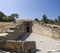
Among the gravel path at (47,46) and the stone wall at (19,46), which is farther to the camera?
the gravel path at (47,46)

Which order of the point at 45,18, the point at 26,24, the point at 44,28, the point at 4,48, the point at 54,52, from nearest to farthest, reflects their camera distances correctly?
the point at 54,52 < the point at 4,48 < the point at 44,28 < the point at 26,24 < the point at 45,18

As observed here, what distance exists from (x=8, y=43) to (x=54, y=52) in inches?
99.1

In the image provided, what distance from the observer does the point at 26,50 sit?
8.16 meters

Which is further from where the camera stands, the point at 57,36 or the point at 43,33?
the point at 43,33

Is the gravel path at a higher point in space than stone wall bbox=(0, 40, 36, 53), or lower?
lower

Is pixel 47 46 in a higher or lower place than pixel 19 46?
lower

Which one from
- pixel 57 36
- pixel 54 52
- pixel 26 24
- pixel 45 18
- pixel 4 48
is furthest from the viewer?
pixel 45 18

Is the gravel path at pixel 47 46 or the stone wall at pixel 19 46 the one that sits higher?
the stone wall at pixel 19 46

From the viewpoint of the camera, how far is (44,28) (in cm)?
2467

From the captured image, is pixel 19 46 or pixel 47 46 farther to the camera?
pixel 47 46

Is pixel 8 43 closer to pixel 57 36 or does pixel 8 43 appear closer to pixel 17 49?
pixel 17 49

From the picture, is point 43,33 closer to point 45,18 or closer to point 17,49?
point 17,49

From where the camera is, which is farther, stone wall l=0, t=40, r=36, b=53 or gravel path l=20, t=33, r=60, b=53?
gravel path l=20, t=33, r=60, b=53

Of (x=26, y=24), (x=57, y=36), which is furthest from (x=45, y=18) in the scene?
(x=57, y=36)
